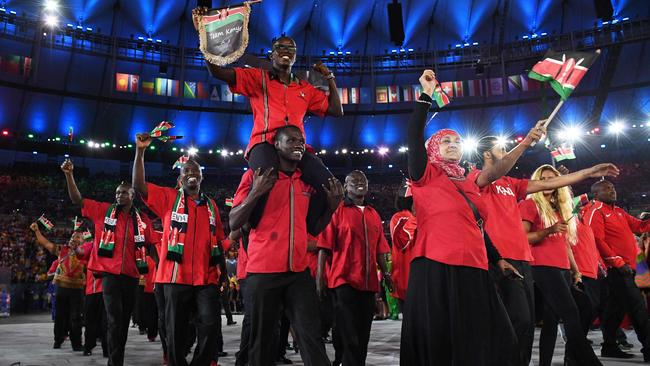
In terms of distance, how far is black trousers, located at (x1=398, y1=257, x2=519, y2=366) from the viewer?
3.10 meters

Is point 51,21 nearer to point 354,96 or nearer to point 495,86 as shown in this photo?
point 354,96

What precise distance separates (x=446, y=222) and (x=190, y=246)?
2668 mm

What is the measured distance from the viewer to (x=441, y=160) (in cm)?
363

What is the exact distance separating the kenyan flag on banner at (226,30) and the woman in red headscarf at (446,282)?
4.65 ft

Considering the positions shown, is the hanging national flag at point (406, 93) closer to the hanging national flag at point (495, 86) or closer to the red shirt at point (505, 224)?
the hanging national flag at point (495, 86)

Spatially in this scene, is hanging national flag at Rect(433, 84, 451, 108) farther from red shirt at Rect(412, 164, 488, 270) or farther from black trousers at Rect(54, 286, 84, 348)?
black trousers at Rect(54, 286, 84, 348)

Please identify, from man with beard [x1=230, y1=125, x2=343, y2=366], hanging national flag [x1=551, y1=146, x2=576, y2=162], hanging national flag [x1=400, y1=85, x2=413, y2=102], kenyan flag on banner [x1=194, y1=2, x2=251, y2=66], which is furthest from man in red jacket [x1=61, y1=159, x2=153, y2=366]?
hanging national flag [x1=400, y1=85, x2=413, y2=102]

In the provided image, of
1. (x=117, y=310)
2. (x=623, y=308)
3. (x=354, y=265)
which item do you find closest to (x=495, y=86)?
(x=623, y=308)

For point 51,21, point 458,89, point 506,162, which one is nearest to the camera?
point 506,162

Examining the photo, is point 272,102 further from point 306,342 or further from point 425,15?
point 425,15

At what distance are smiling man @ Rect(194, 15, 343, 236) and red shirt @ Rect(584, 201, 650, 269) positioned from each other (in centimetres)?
460

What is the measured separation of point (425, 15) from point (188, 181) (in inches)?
1230

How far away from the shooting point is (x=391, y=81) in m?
32.9

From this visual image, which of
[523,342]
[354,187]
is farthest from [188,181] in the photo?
[523,342]
